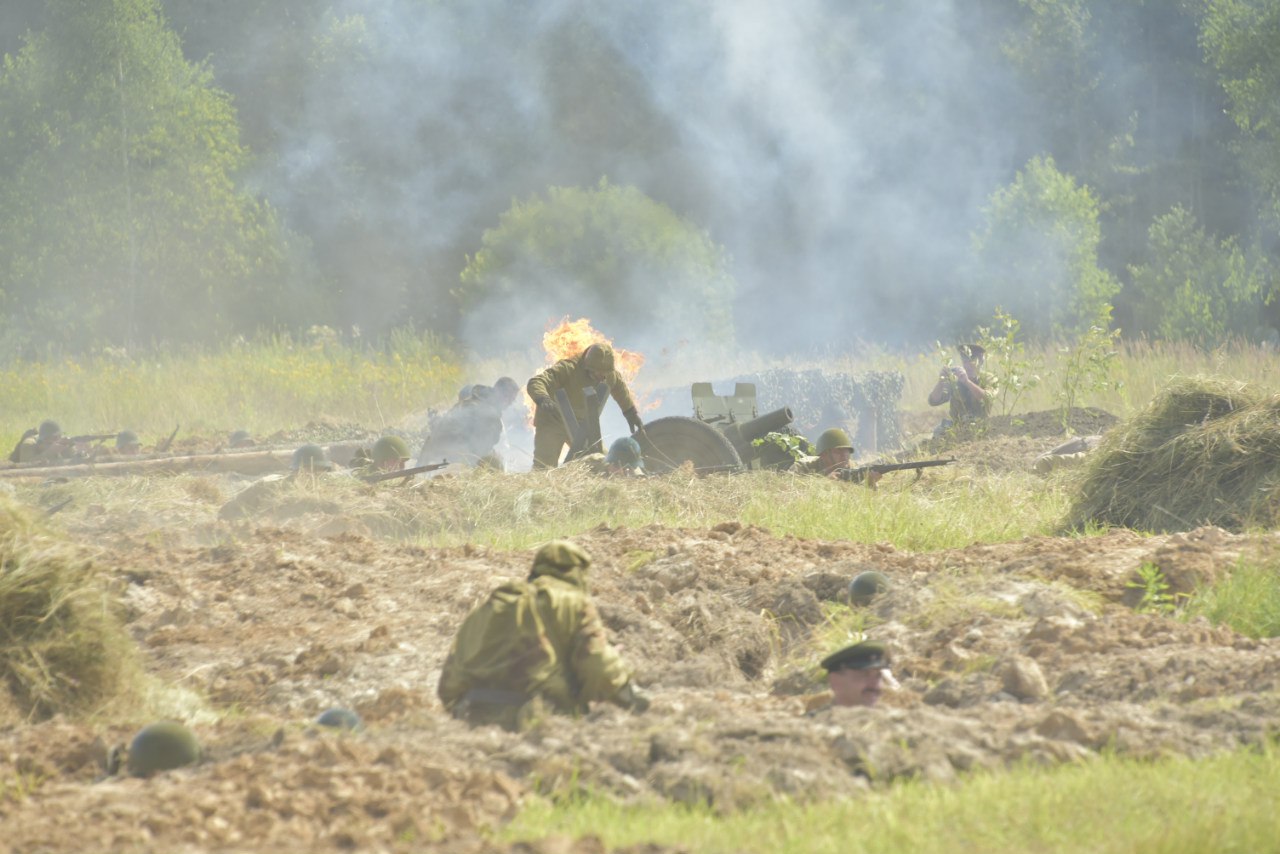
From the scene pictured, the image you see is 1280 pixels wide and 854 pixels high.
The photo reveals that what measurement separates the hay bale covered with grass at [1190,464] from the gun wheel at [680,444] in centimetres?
378

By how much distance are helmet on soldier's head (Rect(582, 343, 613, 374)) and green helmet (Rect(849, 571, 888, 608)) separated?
646cm

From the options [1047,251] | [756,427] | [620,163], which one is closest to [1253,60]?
[1047,251]

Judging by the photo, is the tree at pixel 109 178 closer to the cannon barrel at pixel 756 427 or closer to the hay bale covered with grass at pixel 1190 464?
the cannon barrel at pixel 756 427

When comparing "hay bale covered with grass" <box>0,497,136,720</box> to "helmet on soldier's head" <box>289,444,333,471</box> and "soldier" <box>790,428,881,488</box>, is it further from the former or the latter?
"soldier" <box>790,428,881,488</box>

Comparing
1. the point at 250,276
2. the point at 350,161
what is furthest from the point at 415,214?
the point at 250,276

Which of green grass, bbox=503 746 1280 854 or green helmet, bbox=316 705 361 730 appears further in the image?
green helmet, bbox=316 705 361 730

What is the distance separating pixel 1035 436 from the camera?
17.1 metres

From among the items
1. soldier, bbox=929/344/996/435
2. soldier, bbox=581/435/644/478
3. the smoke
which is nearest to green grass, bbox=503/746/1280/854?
soldier, bbox=581/435/644/478

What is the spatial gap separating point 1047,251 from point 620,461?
2287cm

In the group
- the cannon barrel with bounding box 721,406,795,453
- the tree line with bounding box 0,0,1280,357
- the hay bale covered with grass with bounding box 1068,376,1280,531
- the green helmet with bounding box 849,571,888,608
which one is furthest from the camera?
the tree line with bounding box 0,0,1280,357

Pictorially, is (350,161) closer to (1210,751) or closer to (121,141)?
(121,141)

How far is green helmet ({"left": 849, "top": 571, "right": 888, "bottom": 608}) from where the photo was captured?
7.59m

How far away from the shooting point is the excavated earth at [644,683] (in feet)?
14.9

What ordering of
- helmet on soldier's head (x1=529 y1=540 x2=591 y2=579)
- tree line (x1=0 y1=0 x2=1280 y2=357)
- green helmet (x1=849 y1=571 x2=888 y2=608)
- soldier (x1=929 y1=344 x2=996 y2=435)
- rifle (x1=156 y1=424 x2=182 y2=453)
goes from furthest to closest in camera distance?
tree line (x1=0 y1=0 x2=1280 y2=357) < rifle (x1=156 y1=424 x2=182 y2=453) < soldier (x1=929 y1=344 x2=996 y2=435) < green helmet (x1=849 y1=571 x2=888 y2=608) < helmet on soldier's head (x1=529 y1=540 x2=591 y2=579)
